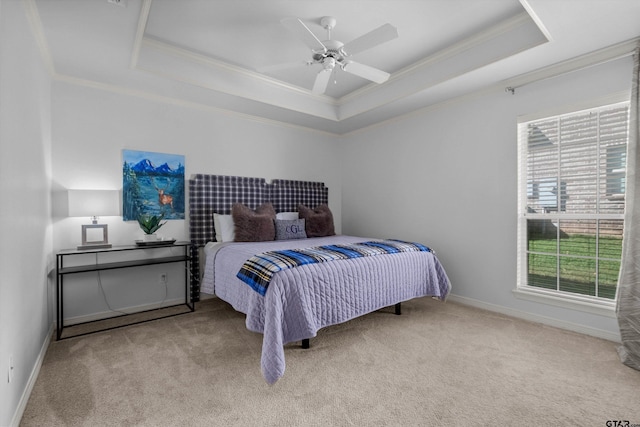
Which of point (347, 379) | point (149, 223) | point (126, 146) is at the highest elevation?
point (126, 146)

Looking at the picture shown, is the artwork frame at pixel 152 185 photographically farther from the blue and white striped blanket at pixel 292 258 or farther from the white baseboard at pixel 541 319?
the white baseboard at pixel 541 319

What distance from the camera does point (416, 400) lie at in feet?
6.03

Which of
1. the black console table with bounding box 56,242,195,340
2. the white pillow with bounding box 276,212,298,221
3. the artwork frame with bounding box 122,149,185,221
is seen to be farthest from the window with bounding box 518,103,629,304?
the artwork frame with bounding box 122,149,185,221

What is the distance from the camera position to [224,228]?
3773mm

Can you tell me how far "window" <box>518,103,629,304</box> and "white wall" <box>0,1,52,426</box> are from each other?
400cm

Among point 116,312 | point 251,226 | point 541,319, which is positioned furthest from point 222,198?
point 541,319

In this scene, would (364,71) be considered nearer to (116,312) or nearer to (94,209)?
(94,209)

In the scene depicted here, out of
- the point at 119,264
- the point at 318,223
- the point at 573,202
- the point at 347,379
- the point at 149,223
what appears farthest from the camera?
the point at 318,223

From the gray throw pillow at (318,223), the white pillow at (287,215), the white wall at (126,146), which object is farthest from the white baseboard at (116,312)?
the gray throw pillow at (318,223)

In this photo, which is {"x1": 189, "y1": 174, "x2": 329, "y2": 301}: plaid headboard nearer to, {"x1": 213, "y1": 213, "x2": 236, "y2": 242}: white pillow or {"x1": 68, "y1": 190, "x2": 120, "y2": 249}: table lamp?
{"x1": 213, "y1": 213, "x2": 236, "y2": 242}: white pillow

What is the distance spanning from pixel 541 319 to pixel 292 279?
8.30 feet

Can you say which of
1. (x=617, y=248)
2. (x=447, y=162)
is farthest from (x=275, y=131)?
(x=617, y=248)

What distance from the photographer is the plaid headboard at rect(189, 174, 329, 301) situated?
3.83 metres

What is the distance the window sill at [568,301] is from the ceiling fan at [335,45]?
2.57 m
